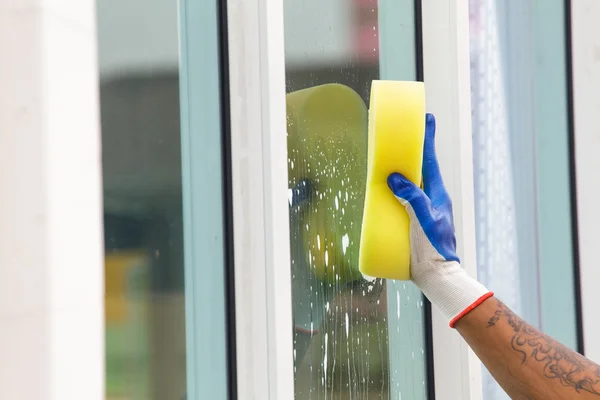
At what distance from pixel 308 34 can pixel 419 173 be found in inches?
10.8

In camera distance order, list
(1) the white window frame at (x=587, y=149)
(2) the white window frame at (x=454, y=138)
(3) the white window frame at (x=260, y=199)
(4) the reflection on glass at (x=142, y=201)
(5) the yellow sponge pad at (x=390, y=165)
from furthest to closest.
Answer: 1. (1) the white window frame at (x=587, y=149)
2. (2) the white window frame at (x=454, y=138)
3. (5) the yellow sponge pad at (x=390, y=165)
4. (3) the white window frame at (x=260, y=199)
5. (4) the reflection on glass at (x=142, y=201)

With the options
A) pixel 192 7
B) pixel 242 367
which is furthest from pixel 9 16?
pixel 242 367

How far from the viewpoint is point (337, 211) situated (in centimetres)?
106

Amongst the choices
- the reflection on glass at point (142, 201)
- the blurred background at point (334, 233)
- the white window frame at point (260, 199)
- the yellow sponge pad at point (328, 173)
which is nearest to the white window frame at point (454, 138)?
the blurred background at point (334, 233)

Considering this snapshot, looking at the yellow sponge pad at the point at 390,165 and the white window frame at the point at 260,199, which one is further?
the yellow sponge pad at the point at 390,165

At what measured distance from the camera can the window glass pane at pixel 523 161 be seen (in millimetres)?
1521

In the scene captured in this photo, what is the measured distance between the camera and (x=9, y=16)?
0.36 meters

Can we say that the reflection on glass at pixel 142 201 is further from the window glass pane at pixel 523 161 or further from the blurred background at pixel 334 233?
the window glass pane at pixel 523 161

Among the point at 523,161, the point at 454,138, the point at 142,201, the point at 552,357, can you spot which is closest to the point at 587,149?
the point at 523,161

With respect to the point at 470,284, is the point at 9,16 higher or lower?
higher

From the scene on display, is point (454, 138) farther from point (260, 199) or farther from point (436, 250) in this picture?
point (260, 199)

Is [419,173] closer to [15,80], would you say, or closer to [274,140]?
[274,140]

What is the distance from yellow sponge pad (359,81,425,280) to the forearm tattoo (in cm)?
18

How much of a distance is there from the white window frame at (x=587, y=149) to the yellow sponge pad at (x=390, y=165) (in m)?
0.94
